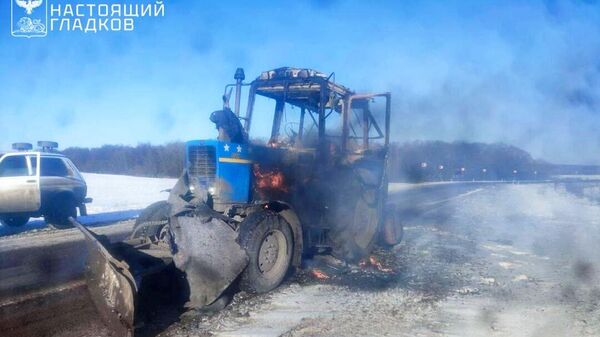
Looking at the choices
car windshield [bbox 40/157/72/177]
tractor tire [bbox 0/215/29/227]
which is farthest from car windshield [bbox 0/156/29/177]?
tractor tire [bbox 0/215/29/227]

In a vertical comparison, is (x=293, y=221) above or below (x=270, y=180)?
below

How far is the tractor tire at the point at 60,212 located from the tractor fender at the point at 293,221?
25.4 ft

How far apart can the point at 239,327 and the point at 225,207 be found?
1930 mm

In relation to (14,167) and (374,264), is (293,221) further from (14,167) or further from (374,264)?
(14,167)

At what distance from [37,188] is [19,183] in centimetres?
42

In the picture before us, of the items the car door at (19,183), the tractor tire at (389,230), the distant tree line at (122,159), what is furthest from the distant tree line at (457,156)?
the distant tree line at (122,159)

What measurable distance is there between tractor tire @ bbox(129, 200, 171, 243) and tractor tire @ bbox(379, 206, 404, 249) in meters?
4.39

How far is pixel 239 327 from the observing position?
4551mm

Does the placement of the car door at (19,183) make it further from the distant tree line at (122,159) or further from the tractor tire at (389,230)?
the distant tree line at (122,159)

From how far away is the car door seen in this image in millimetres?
11016

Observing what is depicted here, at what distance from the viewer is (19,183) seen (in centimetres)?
1116

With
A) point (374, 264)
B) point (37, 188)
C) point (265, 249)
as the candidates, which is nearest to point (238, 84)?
point (265, 249)

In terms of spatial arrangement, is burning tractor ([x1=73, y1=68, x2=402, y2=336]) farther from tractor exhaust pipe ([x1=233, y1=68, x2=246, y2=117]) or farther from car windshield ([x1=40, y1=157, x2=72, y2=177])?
car windshield ([x1=40, y1=157, x2=72, y2=177])

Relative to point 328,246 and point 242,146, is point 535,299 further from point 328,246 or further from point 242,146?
point 242,146
